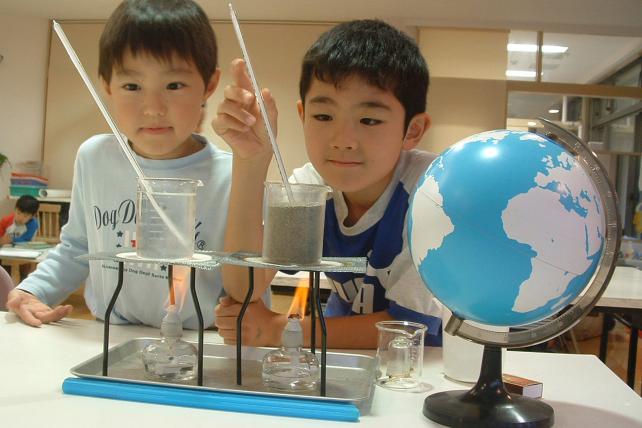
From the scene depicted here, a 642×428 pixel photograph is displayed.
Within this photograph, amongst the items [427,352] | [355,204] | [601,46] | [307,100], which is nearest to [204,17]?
[307,100]

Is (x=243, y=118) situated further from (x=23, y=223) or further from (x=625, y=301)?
(x=23, y=223)

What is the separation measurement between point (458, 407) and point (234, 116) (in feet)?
1.96

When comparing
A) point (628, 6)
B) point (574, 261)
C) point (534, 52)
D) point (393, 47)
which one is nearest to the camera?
point (574, 261)

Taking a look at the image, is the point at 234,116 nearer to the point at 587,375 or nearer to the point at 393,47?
the point at 393,47

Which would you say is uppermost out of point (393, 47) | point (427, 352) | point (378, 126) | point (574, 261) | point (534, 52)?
point (534, 52)

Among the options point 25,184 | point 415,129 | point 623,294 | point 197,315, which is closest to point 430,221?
point 197,315

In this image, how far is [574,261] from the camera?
0.75m

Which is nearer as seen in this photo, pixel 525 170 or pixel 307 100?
pixel 525 170

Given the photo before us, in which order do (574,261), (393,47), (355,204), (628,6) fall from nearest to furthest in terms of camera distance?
(574,261) → (393,47) → (355,204) → (628,6)

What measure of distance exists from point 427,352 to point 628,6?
18.8 feet

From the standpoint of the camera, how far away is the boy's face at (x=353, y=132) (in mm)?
1311

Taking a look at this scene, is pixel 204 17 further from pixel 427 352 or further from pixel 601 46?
pixel 601 46

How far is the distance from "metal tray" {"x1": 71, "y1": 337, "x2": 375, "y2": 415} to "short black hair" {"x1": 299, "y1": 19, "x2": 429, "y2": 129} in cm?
65

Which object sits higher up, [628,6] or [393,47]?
[628,6]
